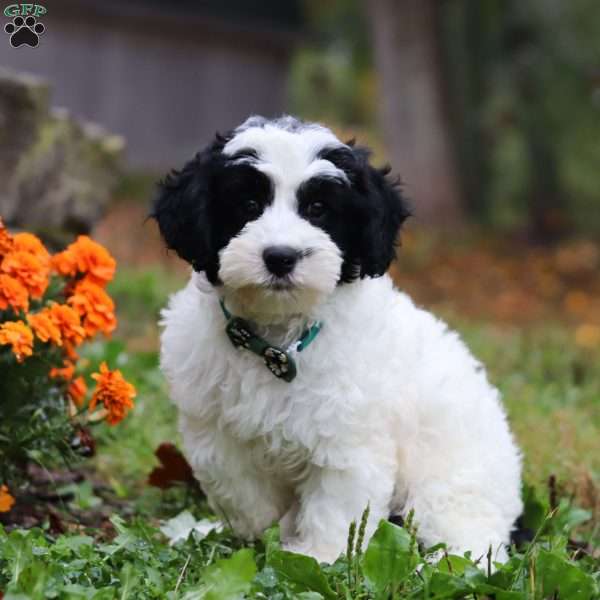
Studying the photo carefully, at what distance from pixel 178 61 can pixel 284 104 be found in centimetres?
272

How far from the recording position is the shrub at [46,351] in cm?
366

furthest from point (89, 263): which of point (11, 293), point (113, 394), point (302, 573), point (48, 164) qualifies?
point (48, 164)

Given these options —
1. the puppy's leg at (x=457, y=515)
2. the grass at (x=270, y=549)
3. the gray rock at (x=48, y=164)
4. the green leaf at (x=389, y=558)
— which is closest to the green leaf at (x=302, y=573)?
the grass at (x=270, y=549)

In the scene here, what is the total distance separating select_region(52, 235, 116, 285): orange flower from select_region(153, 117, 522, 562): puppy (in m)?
0.43

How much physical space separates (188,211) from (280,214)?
0.32m

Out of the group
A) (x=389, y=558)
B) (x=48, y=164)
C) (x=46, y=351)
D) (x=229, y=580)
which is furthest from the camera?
(x=48, y=164)

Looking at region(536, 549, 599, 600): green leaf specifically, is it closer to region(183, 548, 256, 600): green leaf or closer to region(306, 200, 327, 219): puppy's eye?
region(183, 548, 256, 600): green leaf

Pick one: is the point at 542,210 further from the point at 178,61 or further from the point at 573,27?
the point at 178,61

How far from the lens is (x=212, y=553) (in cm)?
337

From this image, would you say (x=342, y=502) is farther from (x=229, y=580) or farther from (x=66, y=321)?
(x=66, y=321)

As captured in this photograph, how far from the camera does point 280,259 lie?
3.12 m

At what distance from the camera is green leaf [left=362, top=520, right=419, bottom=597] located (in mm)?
2932

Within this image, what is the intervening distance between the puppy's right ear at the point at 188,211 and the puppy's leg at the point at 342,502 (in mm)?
817

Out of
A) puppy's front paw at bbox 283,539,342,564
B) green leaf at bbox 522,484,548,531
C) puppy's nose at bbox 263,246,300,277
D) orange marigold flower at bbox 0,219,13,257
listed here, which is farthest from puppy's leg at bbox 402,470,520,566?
orange marigold flower at bbox 0,219,13,257
